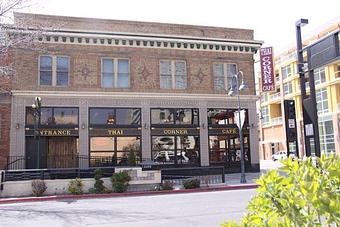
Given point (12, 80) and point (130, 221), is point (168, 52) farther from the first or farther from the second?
point (130, 221)

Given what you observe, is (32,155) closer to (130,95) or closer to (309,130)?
(130,95)

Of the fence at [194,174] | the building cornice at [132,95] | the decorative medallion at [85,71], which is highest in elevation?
the decorative medallion at [85,71]

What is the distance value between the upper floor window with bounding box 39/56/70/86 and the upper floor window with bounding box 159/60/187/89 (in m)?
6.21

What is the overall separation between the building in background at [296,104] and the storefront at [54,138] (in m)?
29.6

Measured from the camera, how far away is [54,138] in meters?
22.9

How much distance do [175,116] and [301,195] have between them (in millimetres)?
22552

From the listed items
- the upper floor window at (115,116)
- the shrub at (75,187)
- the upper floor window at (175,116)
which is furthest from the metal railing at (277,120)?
the shrub at (75,187)

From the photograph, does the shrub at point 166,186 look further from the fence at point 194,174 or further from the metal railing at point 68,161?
the metal railing at point 68,161

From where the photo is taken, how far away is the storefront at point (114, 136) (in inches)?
913

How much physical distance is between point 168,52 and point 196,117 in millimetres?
4837

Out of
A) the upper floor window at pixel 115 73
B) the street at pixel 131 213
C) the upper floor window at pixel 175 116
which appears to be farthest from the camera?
the upper floor window at pixel 175 116

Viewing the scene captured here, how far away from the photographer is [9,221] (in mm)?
10383

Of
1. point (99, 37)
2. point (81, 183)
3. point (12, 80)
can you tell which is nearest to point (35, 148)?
point (12, 80)

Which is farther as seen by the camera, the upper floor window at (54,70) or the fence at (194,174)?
the upper floor window at (54,70)
